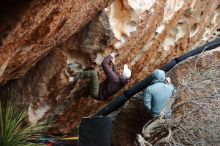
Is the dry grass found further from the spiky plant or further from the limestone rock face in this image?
the spiky plant

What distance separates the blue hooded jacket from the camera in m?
9.45

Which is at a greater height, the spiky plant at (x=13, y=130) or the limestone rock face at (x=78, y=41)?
the limestone rock face at (x=78, y=41)

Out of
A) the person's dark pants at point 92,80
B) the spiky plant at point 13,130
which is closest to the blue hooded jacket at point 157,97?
the person's dark pants at point 92,80

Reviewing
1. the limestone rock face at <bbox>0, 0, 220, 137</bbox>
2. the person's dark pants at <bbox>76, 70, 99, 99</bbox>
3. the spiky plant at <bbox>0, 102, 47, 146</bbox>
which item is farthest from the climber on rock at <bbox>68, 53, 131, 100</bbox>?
the spiky plant at <bbox>0, 102, 47, 146</bbox>

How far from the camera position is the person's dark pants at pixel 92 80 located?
9.62 meters

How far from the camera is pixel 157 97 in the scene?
31.1ft

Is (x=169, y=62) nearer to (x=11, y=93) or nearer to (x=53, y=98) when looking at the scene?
(x=53, y=98)

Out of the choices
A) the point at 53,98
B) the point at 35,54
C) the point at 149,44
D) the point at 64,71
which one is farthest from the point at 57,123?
the point at 35,54

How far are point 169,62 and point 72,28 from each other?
4177 mm

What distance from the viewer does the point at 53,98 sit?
10.0 meters

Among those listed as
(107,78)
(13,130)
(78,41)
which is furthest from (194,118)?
(13,130)

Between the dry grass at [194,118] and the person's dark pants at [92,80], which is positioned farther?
the person's dark pants at [92,80]

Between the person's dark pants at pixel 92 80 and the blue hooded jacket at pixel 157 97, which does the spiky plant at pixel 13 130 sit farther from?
the blue hooded jacket at pixel 157 97

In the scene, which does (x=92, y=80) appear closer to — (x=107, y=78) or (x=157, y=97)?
(x=107, y=78)
